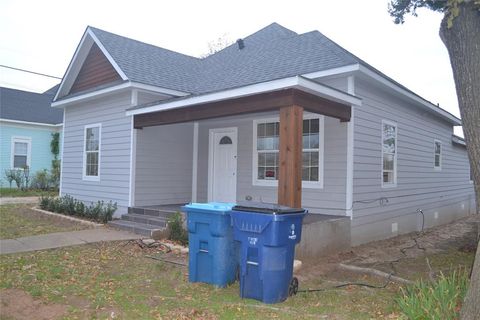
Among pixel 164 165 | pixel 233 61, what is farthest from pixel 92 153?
pixel 233 61

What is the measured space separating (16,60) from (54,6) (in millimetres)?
15348

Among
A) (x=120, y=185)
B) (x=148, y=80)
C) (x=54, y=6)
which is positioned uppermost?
(x=54, y=6)

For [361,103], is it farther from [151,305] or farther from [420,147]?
[151,305]

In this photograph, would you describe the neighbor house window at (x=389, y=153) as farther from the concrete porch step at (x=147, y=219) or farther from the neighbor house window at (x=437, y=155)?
the concrete porch step at (x=147, y=219)

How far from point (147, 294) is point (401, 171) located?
27.6ft

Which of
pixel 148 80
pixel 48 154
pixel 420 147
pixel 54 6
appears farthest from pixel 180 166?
pixel 48 154

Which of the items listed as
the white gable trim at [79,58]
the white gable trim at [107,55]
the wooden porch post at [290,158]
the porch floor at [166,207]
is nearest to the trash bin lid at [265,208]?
the wooden porch post at [290,158]

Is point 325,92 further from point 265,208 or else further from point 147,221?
point 147,221

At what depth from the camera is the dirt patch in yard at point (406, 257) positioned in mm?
6734

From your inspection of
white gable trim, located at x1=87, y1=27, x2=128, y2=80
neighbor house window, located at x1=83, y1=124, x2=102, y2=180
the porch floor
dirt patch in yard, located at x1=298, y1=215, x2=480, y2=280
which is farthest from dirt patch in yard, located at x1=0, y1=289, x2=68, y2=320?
neighbor house window, located at x1=83, y1=124, x2=102, y2=180

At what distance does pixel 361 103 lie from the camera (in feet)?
29.0

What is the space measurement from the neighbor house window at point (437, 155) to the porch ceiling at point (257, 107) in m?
6.97

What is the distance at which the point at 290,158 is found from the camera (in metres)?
6.95

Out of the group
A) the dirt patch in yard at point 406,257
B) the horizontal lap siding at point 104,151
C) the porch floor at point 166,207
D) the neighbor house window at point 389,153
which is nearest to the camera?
the dirt patch in yard at point 406,257
